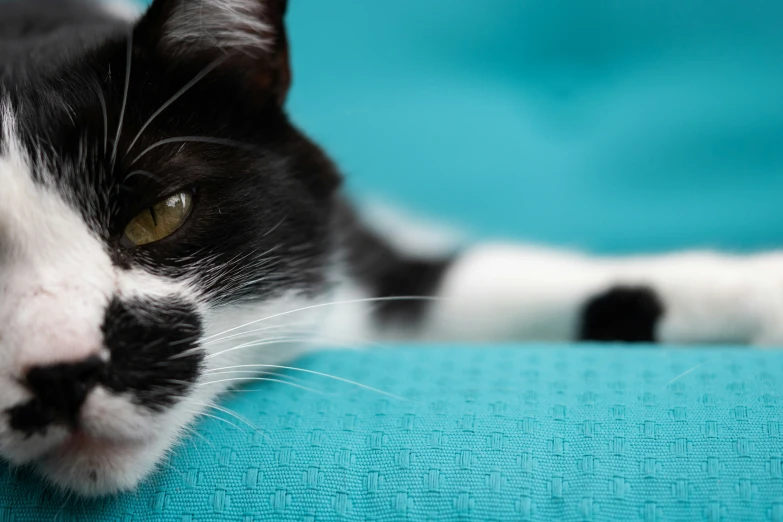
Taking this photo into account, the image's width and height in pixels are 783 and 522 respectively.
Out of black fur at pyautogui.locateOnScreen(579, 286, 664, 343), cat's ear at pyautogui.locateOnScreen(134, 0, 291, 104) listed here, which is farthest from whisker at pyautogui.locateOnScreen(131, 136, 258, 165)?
black fur at pyautogui.locateOnScreen(579, 286, 664, 343)

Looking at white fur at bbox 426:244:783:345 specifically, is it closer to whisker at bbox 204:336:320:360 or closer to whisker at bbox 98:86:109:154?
whisker at bbox 204:336:320:360

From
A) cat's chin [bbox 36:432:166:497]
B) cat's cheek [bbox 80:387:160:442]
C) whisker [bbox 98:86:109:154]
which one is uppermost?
whisker [bbox 98:86:109:154]

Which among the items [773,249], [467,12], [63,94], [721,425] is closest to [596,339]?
[773,249]

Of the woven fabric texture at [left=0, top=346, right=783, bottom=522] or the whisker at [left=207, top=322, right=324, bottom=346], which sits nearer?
the woven fabric texture at [left=0, top=346, right=783, bottom=522]

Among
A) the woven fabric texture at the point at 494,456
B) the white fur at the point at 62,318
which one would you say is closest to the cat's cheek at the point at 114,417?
the white fur at the point at 62,318

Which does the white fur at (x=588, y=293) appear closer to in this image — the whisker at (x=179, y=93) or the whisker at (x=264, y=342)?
the whisker at (x=264, y=342)

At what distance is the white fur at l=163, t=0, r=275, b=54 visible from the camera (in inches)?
33.7

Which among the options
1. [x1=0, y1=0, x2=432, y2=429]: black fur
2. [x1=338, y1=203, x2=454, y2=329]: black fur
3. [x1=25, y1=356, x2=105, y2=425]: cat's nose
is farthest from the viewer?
[x1=338, y1=203, x2=454, y2=329]: black fur

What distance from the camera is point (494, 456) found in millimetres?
716

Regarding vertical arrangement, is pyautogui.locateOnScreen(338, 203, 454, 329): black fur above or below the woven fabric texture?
above

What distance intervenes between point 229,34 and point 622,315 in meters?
0.73

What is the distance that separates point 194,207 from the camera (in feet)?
2.64

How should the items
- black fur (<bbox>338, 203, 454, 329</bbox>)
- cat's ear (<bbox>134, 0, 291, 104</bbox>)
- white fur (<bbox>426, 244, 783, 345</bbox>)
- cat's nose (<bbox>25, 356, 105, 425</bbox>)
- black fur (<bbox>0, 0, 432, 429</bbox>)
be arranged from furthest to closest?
black fur (<bbox>338, 203, 454, 329</bbox>), white fur (<bbox>426, 244, 783, 345</bbox>), cat's ear (<bbox>134, 0, 291, 104</bbox>), black fur (<bbox>0, 0, 432, 429</bbox>), cat's nose (<bbox>25, 356, 105, 425</bbox>)

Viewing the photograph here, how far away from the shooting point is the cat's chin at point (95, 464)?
658 millimetres
